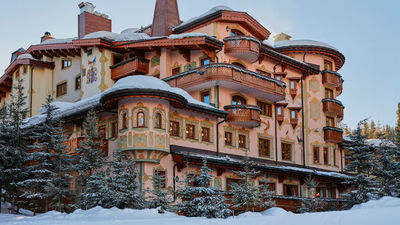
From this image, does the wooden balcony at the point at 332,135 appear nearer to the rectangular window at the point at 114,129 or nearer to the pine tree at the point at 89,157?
the rectangular window at the point at 114,129

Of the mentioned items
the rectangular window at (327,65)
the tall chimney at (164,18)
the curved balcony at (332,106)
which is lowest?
the curved balcony at (332,106)

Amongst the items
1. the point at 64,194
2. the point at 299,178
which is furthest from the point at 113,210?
the point at 299,178

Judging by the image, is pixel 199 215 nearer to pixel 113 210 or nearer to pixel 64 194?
pixel 113 210

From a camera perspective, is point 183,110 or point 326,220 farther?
point 183,110

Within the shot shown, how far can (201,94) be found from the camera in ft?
128

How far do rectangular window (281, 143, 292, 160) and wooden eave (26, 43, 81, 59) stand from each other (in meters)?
18.6

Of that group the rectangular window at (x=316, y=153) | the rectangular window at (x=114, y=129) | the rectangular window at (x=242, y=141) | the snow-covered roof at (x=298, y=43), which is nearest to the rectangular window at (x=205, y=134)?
the rectangular window at (x=242, y=141)

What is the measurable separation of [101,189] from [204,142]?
10748 millimetres

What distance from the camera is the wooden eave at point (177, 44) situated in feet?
123

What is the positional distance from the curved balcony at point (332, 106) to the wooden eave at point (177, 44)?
13859 mm

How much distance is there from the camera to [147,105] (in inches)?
1250

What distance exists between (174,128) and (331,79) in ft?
66.7

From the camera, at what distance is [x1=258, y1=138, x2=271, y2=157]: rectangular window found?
41.3 metres

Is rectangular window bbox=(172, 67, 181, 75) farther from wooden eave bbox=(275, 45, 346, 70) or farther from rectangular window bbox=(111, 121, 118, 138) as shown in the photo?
wooden eave bbox=(275, 45, 346, 70)
